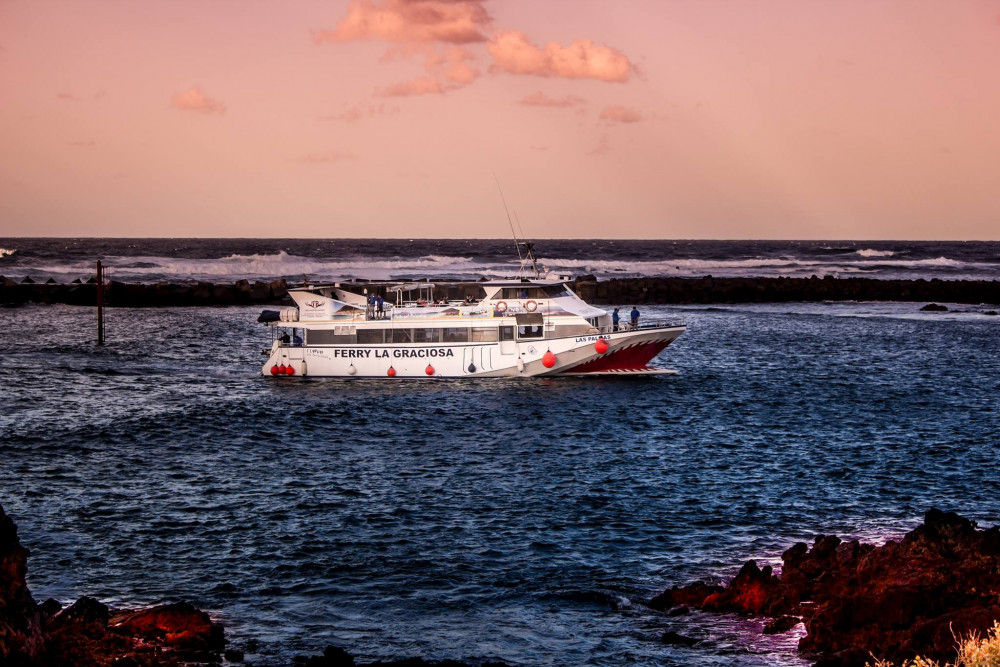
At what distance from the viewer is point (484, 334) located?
39.9 m

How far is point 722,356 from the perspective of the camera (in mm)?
48438

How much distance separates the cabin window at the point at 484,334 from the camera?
39781 millimetres

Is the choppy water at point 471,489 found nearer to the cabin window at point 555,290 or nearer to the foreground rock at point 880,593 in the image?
the foreground rock at point 880,593

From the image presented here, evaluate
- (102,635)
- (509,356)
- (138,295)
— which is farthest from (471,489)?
(138,295)

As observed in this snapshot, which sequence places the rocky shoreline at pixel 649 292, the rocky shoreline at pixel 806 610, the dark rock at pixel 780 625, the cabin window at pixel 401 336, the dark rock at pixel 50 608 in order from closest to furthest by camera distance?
1. the rocky shoreline at pixel 806 610
2. the dark rock at pixel 50 608
3. the dark rock at pixel 780 625
4. the cabin window at pixel 401 336
5. the rocky shoreline at pixel 649 292

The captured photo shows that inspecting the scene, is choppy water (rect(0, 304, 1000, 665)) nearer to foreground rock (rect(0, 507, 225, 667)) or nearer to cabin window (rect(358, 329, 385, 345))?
foreground rock (rect(0, 507, 225, 667))

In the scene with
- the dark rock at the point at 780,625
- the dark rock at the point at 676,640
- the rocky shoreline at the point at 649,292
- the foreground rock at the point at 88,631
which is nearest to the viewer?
the foreground rock at the point at 88,631

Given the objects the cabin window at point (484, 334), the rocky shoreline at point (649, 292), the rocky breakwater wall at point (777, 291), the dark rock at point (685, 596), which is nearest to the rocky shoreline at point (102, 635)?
the dark rock at point (685, 596)

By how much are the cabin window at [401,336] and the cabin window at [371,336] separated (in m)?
0.32

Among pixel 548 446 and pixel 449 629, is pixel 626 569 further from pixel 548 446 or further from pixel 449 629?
pixel 548 446

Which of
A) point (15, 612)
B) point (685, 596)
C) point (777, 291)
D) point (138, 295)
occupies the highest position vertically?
point (777, 291)

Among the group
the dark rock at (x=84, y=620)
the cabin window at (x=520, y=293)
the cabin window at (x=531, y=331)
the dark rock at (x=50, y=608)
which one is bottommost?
the dark rock at (x=50, y=608)

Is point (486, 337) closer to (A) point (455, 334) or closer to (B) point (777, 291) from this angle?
(A) point (455, 334)

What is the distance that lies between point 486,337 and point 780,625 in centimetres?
2570
